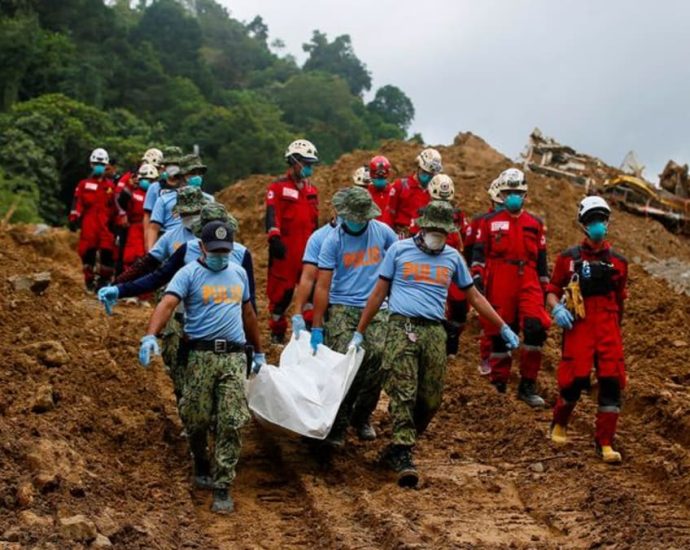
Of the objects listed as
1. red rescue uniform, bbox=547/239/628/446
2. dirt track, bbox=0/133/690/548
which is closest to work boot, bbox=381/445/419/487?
dirt track, bbox=0/133/690/548

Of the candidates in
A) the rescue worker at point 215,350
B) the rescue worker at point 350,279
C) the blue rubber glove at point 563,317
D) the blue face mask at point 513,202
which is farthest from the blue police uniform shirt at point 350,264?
the blue face mask at point 513,202

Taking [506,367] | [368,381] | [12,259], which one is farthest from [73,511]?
[12,259]

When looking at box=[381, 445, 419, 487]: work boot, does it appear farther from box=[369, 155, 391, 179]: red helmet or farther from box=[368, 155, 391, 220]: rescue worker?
box=[369, 155, 391, 179]: red helmet

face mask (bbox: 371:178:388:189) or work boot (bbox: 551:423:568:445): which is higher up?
face mask (bbox: 371:178:388:189)

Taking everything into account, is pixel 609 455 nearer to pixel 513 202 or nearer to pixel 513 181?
pixel 513 202

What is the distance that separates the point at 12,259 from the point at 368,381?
8.85m

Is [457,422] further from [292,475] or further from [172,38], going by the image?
[172,38]

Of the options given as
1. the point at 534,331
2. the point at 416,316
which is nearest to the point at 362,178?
the point at 534,331

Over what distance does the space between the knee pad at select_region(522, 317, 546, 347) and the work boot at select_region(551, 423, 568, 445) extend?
1.34 m

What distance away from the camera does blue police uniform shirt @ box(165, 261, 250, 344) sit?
7.64 metres

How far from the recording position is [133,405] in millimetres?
9711

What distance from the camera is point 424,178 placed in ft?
38.8

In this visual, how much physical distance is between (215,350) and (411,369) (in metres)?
1.47

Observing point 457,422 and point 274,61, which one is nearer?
point 457,422
